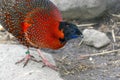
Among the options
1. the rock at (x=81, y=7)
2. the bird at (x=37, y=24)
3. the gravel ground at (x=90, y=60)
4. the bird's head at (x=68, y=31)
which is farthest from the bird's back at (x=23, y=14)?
the rock at (x=81, y=7)

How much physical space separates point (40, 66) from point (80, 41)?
97 cm

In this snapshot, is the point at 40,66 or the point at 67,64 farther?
the point at 67,64

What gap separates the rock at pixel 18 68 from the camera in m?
3.86

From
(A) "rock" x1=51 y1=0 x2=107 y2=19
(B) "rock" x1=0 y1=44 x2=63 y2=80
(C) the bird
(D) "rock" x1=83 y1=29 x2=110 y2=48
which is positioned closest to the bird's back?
(C) the bird

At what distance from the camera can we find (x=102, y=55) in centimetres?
473

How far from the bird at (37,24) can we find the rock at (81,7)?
1254mm

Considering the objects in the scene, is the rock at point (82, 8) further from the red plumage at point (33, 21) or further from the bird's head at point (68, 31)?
the bird's head at point (68, 31)

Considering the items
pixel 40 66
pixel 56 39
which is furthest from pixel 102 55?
pixel 56 39

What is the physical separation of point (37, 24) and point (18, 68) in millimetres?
565

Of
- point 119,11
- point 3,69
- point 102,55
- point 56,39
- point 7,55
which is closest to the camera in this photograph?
point 56,39

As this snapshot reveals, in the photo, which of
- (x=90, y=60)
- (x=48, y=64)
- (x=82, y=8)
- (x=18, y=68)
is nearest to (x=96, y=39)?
(x=90, y=60)

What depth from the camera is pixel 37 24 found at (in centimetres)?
377

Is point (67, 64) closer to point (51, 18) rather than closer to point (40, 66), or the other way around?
point (40, 66)

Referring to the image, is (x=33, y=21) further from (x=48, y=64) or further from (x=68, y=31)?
(x=48, y=64)
